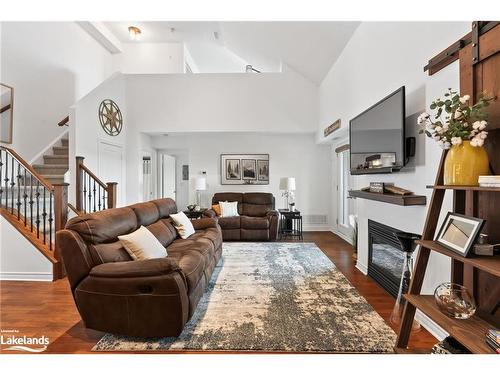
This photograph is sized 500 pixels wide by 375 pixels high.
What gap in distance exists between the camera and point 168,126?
20.7ft

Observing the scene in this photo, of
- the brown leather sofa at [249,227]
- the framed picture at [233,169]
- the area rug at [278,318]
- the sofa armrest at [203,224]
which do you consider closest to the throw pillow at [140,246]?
the area rug at [278,318]

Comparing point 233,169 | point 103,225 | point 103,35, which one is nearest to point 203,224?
point 103,225

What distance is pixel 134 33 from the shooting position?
6.62 m

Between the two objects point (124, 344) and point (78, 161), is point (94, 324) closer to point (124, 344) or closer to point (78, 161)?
point (124, 344)

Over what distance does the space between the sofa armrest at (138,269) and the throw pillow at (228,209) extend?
3.75 m

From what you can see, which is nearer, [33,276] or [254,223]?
[33,276]

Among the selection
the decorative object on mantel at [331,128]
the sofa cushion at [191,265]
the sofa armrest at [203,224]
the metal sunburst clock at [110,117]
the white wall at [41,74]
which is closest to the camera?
the sofa cushion at [191,265]

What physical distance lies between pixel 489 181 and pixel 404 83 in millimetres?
1689

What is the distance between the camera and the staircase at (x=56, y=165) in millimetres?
4609

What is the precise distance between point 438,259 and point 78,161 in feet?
16.5

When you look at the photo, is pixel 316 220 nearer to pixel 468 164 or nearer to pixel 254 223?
pixel 254 223

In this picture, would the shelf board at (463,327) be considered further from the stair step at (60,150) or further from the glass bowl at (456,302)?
the stair step at (60,150)

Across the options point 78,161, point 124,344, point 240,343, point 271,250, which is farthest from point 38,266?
point 271,250
